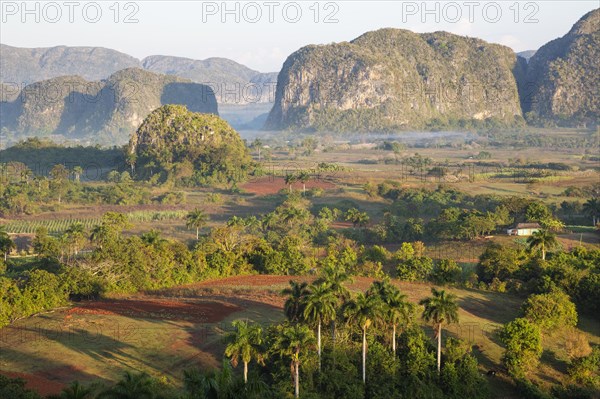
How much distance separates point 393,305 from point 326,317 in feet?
12.6

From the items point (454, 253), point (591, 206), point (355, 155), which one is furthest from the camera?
point (355, 155)

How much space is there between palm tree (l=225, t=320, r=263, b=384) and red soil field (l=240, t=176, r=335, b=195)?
74755 millimetres

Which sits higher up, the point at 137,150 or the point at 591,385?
the point at 137,150

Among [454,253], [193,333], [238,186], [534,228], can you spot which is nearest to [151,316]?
[193,333]

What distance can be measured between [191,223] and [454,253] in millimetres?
28482

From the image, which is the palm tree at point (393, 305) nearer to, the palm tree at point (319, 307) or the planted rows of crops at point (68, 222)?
the palm tree at point (319, 307)

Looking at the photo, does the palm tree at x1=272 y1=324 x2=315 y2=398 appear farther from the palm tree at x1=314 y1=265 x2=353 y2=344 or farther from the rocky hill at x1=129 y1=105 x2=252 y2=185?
the rocky hill at x1=129 y1=105 x2=252 y2=185

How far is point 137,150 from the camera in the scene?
134 meters

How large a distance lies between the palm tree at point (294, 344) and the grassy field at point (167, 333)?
→ 533cm

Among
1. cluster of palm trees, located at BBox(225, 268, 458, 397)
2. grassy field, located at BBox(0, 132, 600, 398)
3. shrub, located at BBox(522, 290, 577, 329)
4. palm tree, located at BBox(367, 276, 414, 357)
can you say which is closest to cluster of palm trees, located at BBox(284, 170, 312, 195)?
grassy field, located at BBox(0, 132, 600, 398)

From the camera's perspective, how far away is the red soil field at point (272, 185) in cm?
11100

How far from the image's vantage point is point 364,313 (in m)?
35.7

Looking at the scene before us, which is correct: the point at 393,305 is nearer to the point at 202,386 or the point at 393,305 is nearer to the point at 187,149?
the point at 202,386

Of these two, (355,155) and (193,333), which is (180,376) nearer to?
(193,333)
